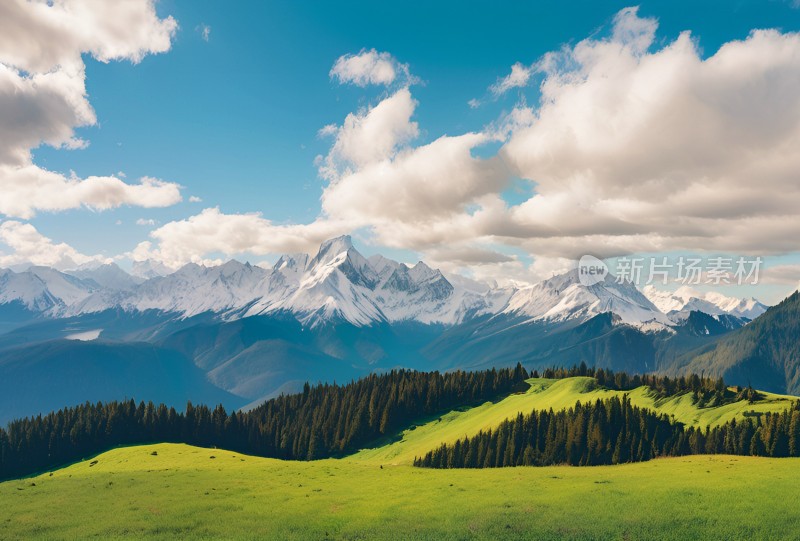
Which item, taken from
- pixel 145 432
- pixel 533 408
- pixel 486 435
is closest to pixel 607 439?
pixel 486 435

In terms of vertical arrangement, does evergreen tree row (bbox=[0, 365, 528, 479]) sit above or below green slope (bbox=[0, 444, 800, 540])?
below

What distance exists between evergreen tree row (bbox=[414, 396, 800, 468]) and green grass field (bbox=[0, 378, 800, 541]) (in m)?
21.7

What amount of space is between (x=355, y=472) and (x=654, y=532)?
51061 mm

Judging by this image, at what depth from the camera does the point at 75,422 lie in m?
178

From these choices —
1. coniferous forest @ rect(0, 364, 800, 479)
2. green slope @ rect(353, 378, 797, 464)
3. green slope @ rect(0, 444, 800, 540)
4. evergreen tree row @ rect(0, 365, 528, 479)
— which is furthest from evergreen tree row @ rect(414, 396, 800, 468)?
evergreen tree row @ rect(0, 365, 528, 479)

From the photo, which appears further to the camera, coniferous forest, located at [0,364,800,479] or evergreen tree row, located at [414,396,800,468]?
coniferous forest, located at [0,364,800,479]

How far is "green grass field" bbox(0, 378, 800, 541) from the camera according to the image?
51.6 meters

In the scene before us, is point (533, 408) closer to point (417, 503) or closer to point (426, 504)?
point (417, 503)


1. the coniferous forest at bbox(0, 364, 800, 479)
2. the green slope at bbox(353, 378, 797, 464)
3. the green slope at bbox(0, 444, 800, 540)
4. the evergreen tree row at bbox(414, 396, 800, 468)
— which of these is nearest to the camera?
the green slope at bbox(0, 444, 800, 540)

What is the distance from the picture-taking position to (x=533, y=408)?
494ft

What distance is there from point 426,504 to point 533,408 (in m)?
96.1

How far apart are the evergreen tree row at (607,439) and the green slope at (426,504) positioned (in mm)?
24508

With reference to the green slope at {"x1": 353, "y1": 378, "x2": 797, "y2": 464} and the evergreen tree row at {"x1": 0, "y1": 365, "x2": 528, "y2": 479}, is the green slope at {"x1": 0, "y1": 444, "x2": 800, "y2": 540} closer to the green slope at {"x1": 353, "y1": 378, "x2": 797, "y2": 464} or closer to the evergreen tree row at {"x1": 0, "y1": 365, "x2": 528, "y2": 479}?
the green slope at {"x1": 353, "y1": 378, "x2": 797, "y2": 464}

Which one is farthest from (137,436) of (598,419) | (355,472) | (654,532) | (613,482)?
(654,532)
